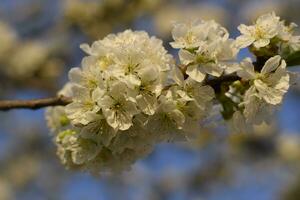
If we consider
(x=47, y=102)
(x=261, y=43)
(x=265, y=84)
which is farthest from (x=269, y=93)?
(x=47, y=102)

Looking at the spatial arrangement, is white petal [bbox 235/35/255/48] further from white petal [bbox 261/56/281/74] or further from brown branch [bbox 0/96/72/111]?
brown branch [bbox 0/96/72/111]

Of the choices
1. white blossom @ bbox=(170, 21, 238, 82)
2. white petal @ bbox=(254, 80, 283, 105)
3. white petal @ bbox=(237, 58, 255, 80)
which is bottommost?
white petal @ bbox=(254, 80, 283, 105)

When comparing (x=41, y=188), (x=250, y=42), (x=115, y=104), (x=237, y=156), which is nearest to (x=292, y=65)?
(x=250, y=42)

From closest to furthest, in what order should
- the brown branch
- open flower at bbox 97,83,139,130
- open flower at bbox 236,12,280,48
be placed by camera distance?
open flower at bbox 97,83,139,130, open flower at bbox 236,12,280,48, the brown branch

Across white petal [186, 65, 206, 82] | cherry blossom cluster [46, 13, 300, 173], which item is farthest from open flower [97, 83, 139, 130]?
white petal [186, 65, 206, 82]

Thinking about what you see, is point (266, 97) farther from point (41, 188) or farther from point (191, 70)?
point (41, 188)

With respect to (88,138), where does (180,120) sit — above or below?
below

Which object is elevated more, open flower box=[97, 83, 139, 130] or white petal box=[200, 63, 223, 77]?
open flower box=[97, 83, 139, 130]

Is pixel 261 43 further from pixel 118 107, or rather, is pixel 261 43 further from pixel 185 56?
pixel 118 107
